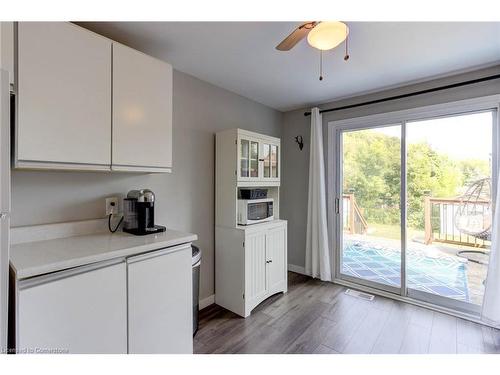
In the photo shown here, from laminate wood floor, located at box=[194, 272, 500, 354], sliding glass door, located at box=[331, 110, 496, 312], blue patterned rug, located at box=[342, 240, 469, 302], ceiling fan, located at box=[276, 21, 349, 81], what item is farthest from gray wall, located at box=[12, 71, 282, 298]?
blue patterned rug, located at box=[342, 240, 469, 302]

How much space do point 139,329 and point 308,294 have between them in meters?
1.95

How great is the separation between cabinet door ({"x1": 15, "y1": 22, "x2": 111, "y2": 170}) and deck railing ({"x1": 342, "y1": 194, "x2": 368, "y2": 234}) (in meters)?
2.70

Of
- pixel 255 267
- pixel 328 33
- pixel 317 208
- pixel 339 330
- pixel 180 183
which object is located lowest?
pixel 339 330

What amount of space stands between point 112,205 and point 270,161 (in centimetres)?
170

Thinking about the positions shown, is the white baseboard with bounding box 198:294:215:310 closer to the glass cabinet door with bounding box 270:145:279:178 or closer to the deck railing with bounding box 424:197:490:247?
the glass cabinet door with bounding box 270:145:279:178

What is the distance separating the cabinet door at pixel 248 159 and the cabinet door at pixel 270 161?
11 cm

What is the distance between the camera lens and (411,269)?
274 cm

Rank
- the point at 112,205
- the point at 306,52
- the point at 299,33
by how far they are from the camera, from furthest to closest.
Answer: the point at 306,52
the point at 112,205
the point at 299,33

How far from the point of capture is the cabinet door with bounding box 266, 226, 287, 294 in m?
2.64

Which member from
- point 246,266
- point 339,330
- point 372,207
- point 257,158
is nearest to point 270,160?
point 257,158

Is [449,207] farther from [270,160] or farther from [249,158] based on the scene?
[249,158]
